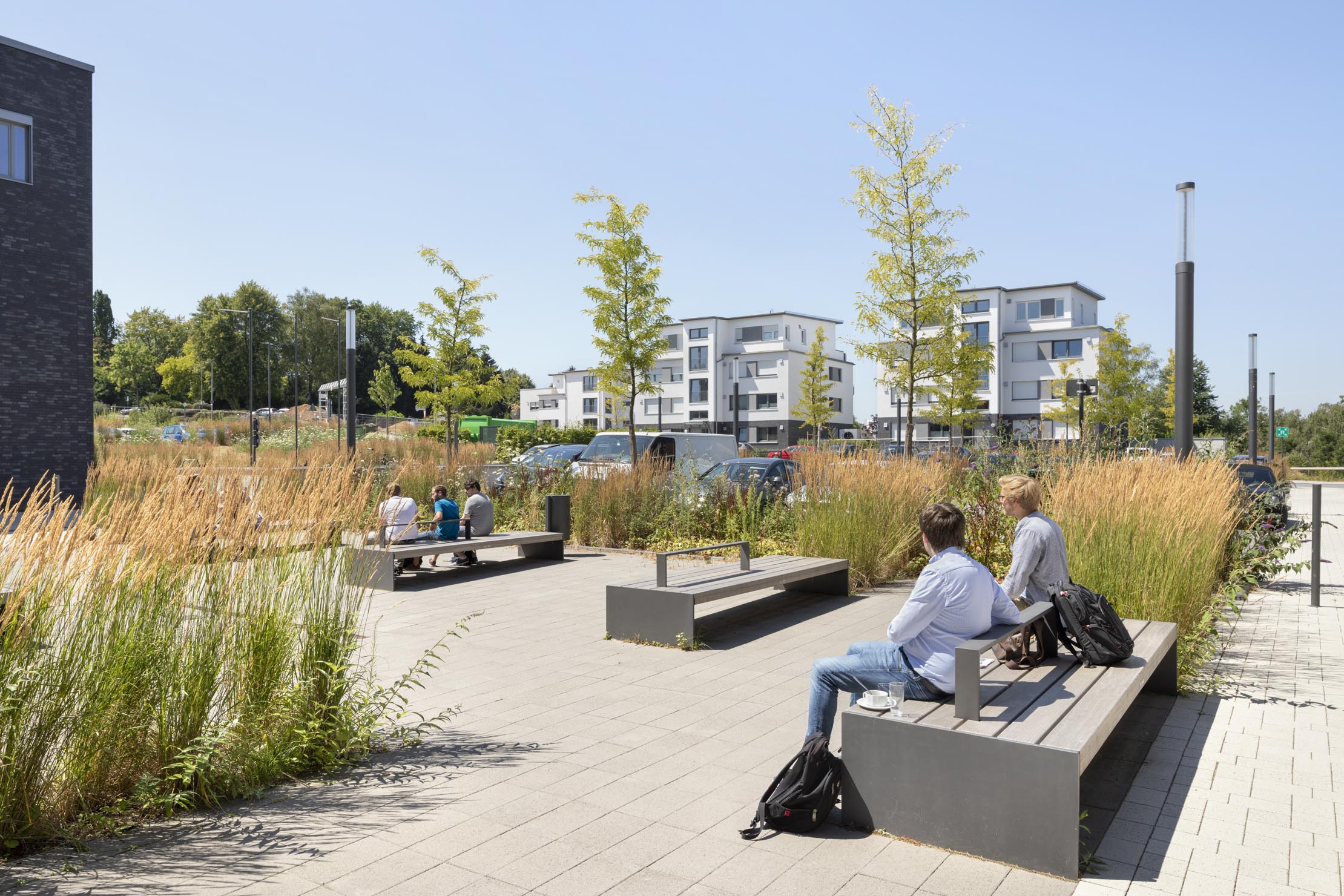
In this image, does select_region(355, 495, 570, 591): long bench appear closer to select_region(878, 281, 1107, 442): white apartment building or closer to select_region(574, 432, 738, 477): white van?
select_region(574, 432, 738, 477): white van

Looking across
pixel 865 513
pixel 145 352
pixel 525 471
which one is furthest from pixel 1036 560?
pixel 145 352

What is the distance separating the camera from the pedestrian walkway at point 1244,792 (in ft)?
10.8

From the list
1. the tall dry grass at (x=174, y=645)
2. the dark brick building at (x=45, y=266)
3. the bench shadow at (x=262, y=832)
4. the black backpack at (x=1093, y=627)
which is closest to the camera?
the bench shadow at (x=262, y=832)

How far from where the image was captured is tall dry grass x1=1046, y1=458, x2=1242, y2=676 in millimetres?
6219

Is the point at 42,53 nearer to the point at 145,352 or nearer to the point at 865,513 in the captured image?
the point at 865,513

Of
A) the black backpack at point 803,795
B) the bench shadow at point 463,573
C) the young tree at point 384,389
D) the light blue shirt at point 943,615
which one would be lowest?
the bench shadow at point 463,573

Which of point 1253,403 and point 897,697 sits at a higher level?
point 1253,403

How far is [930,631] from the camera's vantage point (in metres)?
3.98

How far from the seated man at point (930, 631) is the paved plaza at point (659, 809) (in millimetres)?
595

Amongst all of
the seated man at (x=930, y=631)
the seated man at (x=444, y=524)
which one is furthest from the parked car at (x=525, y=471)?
the seated man at (x=930, y=631)

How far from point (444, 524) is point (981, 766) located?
28.1 feet

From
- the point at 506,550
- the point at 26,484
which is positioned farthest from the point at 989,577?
the point at 26,484

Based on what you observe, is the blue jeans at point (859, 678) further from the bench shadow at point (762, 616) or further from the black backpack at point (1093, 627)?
the bench shadow at point (762, 616)

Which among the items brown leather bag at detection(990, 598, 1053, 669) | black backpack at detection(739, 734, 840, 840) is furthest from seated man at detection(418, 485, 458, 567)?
black backpack at detection(739, 734, 840, 840)
